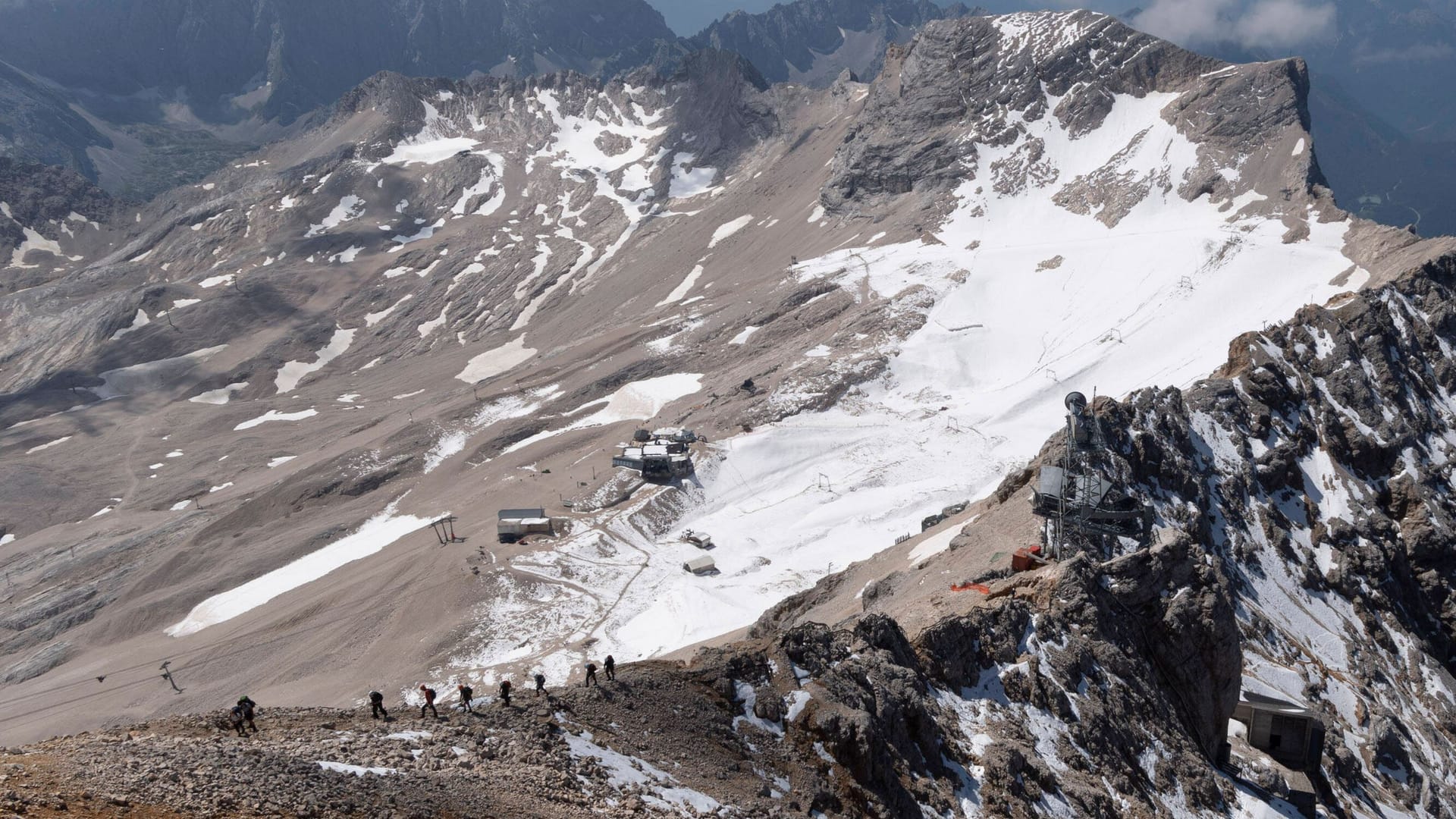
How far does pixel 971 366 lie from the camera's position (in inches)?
4092

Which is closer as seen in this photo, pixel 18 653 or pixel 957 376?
pixel 18 653

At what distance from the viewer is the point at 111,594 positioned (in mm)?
75938

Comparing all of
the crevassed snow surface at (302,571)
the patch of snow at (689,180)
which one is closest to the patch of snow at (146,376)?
the crevassed snow surface at (302,571)

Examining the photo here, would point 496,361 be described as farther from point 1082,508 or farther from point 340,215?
point 1082,508

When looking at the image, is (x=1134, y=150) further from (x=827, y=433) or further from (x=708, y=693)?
(x=708, y=693)

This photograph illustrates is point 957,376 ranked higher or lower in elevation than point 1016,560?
lower

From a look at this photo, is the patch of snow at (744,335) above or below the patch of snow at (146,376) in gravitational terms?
below

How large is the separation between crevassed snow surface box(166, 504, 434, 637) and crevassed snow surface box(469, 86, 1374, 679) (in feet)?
63.4

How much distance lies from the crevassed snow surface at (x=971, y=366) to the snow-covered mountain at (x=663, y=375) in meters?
0.47

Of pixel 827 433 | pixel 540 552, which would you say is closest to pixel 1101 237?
pixel 827 433

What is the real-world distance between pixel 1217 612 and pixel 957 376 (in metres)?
68.2

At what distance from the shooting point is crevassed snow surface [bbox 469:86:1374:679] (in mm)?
68250

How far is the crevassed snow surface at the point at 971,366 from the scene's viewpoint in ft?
224

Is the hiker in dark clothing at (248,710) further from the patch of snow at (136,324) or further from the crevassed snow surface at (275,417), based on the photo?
the patch of snow at (136,324)
